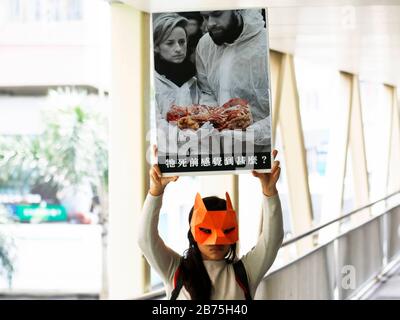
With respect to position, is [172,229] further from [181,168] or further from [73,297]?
[73,297]

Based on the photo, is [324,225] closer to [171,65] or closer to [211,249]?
[211,249]

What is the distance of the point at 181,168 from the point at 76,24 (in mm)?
597

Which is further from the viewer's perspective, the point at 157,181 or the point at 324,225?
the point at 324,225

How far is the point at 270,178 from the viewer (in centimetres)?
186

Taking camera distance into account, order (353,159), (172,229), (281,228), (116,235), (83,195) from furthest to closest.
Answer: (353,159)
(116,235)
(83,195)
(172,229)
(281,228)

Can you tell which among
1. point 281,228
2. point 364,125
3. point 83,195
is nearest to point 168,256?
point 281,228

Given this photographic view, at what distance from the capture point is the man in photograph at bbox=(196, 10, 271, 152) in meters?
1.86

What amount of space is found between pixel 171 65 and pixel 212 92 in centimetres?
12

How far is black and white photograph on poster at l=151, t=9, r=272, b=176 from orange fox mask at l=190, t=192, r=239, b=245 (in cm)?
11

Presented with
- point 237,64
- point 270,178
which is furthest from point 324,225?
point 237,64

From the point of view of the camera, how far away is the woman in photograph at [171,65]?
1864mm

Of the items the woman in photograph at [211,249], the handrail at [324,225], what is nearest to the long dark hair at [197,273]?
the woman in photograph at [211,249]

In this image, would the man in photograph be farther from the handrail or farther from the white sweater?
the handrail

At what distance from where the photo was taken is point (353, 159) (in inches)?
135
